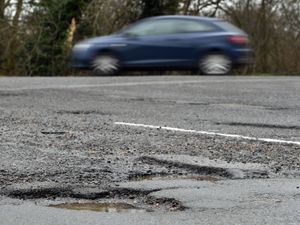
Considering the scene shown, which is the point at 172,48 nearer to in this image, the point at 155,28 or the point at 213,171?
A: the point at 155,28

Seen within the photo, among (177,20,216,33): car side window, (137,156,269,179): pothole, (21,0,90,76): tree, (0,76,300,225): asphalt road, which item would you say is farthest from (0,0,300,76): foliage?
(137,156,269,179): pothole

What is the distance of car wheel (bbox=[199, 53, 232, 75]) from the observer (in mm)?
18031

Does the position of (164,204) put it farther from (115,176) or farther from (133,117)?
(133,117)

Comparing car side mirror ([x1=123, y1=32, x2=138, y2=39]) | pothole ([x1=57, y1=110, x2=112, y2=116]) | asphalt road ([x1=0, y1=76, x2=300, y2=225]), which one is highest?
car side mirror ([x1=123, y1=32, x2=138, y2=39])

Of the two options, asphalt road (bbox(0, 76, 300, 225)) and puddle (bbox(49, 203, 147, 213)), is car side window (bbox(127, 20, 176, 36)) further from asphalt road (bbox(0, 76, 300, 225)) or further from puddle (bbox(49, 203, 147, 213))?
puddle (bbox(49, 203, 147, 213))

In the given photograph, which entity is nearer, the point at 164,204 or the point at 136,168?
the point at 164,204

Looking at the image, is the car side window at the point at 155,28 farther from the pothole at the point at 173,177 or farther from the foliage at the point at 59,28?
the foliage at the point at 59,28

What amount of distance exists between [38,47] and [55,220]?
28.6 m

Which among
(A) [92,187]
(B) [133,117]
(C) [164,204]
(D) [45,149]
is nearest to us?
(C) [164,204]

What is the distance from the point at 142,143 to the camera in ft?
23.4

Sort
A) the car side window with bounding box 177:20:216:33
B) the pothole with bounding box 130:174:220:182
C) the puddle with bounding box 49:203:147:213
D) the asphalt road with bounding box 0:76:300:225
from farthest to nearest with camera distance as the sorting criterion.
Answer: the car side window with bounding box 177:20:216:33 → the pothole with bounding box 130:174:220:182 → the asphalt road with bounding box 0:76:300:225 → the puddle with bounding box 49:203:147:213

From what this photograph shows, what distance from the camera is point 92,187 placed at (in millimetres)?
5109

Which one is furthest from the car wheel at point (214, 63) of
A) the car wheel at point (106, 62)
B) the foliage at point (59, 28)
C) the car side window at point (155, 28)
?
the foliage at point (59, 28)

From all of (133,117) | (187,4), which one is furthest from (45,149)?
(187,4)
